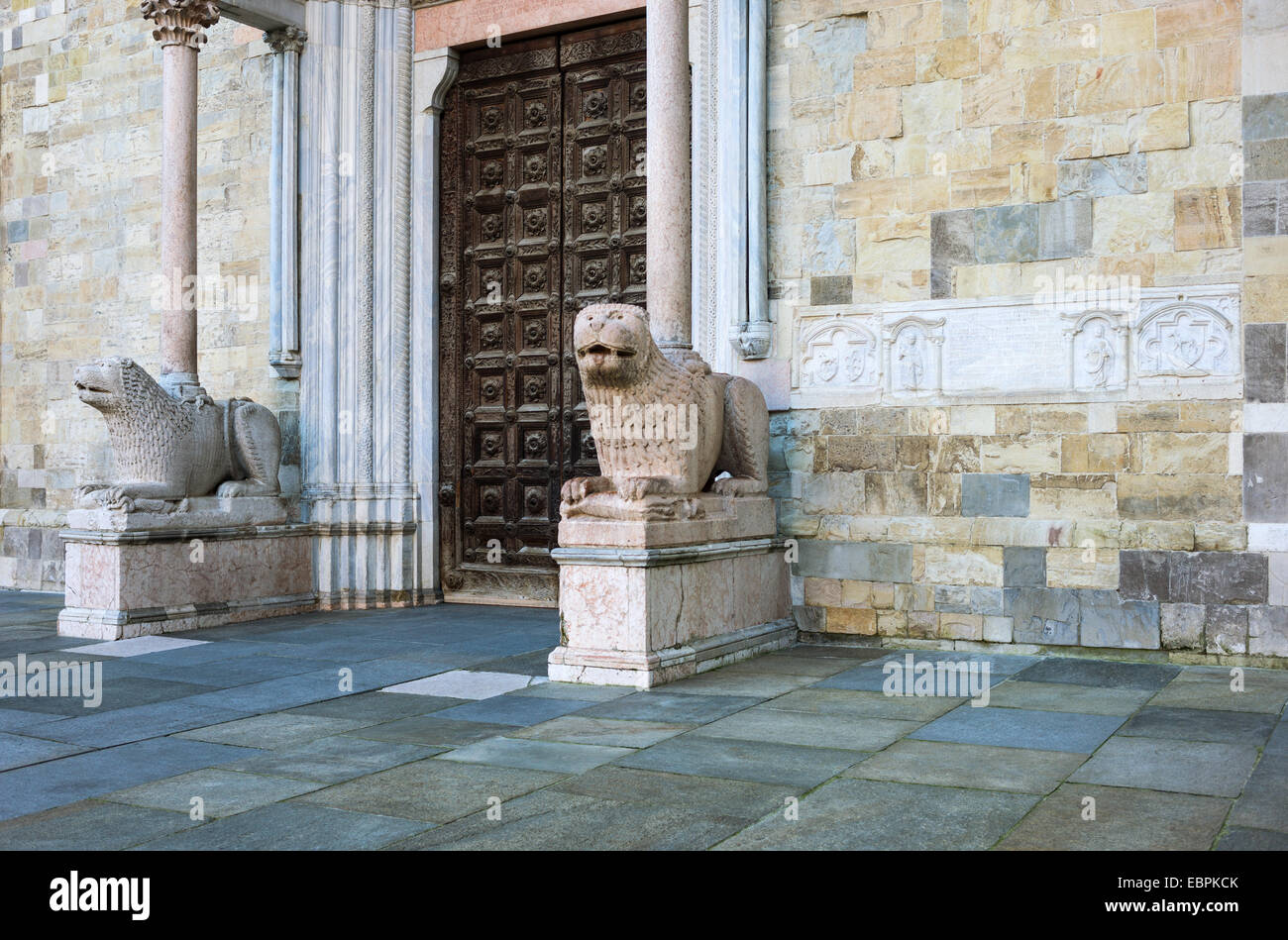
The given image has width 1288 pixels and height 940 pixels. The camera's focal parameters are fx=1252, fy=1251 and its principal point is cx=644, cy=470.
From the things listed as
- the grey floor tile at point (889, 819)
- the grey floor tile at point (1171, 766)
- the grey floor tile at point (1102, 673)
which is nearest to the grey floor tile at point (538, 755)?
the grey floor tile at point (889, 819)

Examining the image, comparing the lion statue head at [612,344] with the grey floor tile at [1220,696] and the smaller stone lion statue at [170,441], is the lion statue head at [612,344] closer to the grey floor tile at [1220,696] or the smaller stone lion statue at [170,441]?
the grey floor tile at [1220,696]

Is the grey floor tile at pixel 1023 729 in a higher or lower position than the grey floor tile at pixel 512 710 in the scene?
higher

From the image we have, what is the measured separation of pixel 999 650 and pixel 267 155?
5.95 meters

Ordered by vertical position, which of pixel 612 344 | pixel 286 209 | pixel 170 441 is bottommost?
pixel 170 441

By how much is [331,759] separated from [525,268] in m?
4.76

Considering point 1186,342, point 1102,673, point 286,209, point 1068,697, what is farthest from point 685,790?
point 286,209

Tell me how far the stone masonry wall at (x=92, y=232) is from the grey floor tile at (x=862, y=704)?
189 inches

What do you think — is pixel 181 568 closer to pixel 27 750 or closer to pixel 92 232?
pixel 27 750

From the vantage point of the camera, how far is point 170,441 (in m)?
A: 7.20

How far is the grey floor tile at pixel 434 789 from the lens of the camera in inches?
132

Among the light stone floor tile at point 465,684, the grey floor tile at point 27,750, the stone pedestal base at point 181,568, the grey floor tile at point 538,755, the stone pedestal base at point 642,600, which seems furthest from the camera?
the stone pedestal base at point 181,568

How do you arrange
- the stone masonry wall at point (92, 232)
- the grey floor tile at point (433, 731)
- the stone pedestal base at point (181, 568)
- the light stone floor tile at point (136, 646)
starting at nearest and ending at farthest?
the grey floor tile at point (433, 731) → the light stone floor tile at point (136, 646) → the stone pedestal base at point (181, 568) → the stone masonry wall at point (92, 232)

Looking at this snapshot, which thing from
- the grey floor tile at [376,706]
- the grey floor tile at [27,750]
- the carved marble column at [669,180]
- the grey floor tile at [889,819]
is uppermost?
the carved marble column at [669,180]

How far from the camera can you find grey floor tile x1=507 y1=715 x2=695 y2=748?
13.8ft
